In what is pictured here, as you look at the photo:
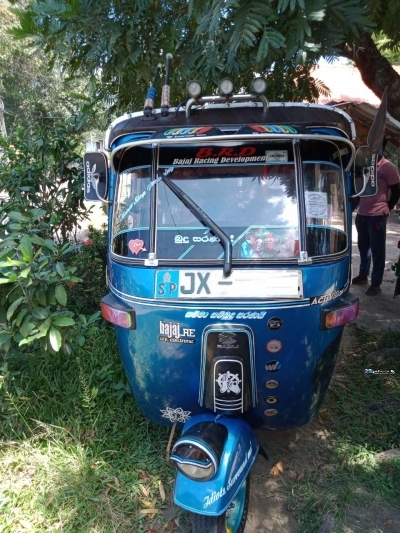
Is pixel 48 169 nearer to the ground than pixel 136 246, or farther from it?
farther from it

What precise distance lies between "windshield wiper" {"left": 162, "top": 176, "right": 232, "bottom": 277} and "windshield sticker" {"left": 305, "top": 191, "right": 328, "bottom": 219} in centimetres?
56

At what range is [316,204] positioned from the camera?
109 inches

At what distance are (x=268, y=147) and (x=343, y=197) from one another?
641 mm

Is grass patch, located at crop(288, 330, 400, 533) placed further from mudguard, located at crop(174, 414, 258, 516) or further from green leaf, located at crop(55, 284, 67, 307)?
green leaf, located at crop(55, 284, 67, 307)

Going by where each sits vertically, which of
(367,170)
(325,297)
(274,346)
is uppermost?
(367,170)

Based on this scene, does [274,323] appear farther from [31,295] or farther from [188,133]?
[31,295]

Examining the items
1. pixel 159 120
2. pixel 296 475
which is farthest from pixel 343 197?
pixel 296 475

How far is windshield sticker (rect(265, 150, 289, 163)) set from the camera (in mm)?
2748

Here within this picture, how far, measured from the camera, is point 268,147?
9.01 ft

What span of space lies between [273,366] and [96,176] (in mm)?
1796

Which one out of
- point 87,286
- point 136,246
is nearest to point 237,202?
point 136,246

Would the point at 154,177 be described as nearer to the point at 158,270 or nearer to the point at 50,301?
the point at 158,270

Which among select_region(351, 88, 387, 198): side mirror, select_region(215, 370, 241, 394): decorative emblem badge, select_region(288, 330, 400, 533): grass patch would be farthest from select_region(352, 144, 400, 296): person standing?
select_region(215, 370, 241, 394): decorative emblem badge

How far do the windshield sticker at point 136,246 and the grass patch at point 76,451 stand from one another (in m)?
1.11
